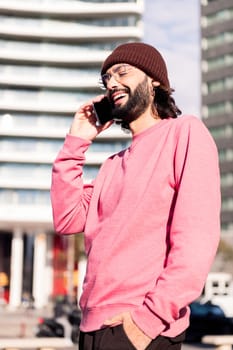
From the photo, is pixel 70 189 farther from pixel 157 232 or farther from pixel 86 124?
pixel 157 232

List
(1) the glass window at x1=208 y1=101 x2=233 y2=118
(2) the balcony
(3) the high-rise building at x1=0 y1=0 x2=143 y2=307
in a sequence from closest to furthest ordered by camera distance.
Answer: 1. (3) the high-rise building at x1=0 y1=0 x2=143 y2=307
2. (2) the balcony
3. (1) the glass window at x1=208 y1=101 x2=233 y2=118

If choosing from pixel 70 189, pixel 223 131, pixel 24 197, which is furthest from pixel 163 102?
pixel 223 131

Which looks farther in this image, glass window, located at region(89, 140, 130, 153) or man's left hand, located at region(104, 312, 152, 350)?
glass window, located at region(89, 140, 130, 153)

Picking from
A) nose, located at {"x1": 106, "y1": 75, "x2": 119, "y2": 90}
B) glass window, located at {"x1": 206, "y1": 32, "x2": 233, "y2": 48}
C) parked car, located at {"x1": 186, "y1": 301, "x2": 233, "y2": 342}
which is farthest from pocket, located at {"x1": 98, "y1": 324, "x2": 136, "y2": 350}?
glass window, located at {"x1": 206, "y1": 32, "x2": 233, "y2": 48}

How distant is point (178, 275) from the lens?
78.8 inches

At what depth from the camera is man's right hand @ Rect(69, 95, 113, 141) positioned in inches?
102

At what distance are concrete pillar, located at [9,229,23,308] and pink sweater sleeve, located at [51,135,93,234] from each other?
54540mm

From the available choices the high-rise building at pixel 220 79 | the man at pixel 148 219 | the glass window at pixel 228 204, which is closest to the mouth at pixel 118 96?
the man at pixel 148 219

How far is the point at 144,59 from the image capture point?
2393 millimetres

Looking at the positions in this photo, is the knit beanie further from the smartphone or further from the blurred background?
the blurred background

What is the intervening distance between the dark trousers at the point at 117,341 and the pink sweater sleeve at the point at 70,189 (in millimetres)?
494

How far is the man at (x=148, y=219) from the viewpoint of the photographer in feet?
6.63

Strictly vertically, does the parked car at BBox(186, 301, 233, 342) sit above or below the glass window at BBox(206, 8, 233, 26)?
below

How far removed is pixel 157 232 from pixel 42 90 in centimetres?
5375
